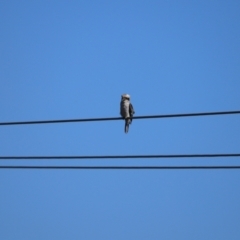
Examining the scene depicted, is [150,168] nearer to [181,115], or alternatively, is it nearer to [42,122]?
[181,115]

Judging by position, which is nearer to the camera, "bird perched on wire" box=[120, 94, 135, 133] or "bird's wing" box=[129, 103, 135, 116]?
"bird perched on wire" box=[120, 94, 135, 133]

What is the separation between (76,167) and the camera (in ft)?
48.3

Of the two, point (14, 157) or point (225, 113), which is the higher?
point (225, 113)

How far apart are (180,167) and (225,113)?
3.73ft

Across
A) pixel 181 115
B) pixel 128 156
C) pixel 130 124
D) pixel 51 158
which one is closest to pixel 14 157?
pixel 51 158

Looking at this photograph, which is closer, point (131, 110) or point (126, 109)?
point (126, 109)

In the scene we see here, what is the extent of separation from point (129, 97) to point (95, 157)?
6.02 m

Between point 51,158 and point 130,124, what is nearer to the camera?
point 51,158

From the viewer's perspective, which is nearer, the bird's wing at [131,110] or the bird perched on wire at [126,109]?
the bird perched on wire at [126,109]

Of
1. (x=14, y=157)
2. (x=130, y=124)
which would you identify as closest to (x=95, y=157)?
(x=14, y=157)

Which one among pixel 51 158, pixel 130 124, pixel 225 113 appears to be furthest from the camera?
pixel 130 124

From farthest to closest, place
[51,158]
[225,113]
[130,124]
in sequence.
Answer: [130,124] < [51,158] < [225,113]

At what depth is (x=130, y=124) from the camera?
19.1 m

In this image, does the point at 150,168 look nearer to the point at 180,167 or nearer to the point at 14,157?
the point at 180,167
